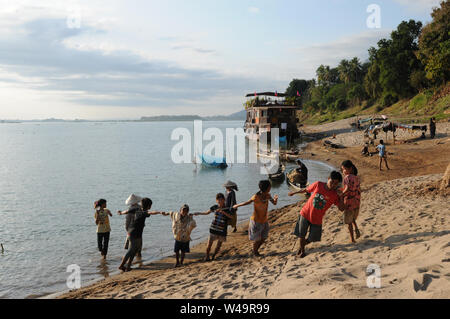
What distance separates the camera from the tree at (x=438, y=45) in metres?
43.0

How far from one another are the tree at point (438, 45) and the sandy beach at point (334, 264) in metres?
39.3

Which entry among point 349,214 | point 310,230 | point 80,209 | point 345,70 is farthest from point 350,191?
point 345,70

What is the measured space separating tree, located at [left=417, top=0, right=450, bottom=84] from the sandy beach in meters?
39.3

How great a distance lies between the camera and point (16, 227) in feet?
56.0

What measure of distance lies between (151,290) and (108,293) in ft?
4.25

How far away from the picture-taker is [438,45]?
44844 mm

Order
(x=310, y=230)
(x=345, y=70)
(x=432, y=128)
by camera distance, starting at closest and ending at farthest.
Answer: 1. (x=310, y=230)
2. (x=432, y=128)
3. (x=345, y=70)

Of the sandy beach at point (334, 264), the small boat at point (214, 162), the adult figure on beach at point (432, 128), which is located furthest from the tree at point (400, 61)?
the sandy beach at point (334, 264)

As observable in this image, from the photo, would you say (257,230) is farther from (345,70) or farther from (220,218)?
(345,70)

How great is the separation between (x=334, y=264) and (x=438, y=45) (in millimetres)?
49937

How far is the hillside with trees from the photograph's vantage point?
4459 centimetres

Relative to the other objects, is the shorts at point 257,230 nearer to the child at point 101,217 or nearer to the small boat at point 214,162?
the child at point 101,217

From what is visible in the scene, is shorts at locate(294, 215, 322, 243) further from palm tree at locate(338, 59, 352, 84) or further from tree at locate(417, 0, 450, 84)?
palm tree at locate(338, 59, 352, 84)

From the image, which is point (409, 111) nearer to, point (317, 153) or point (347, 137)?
point (347, 137)
